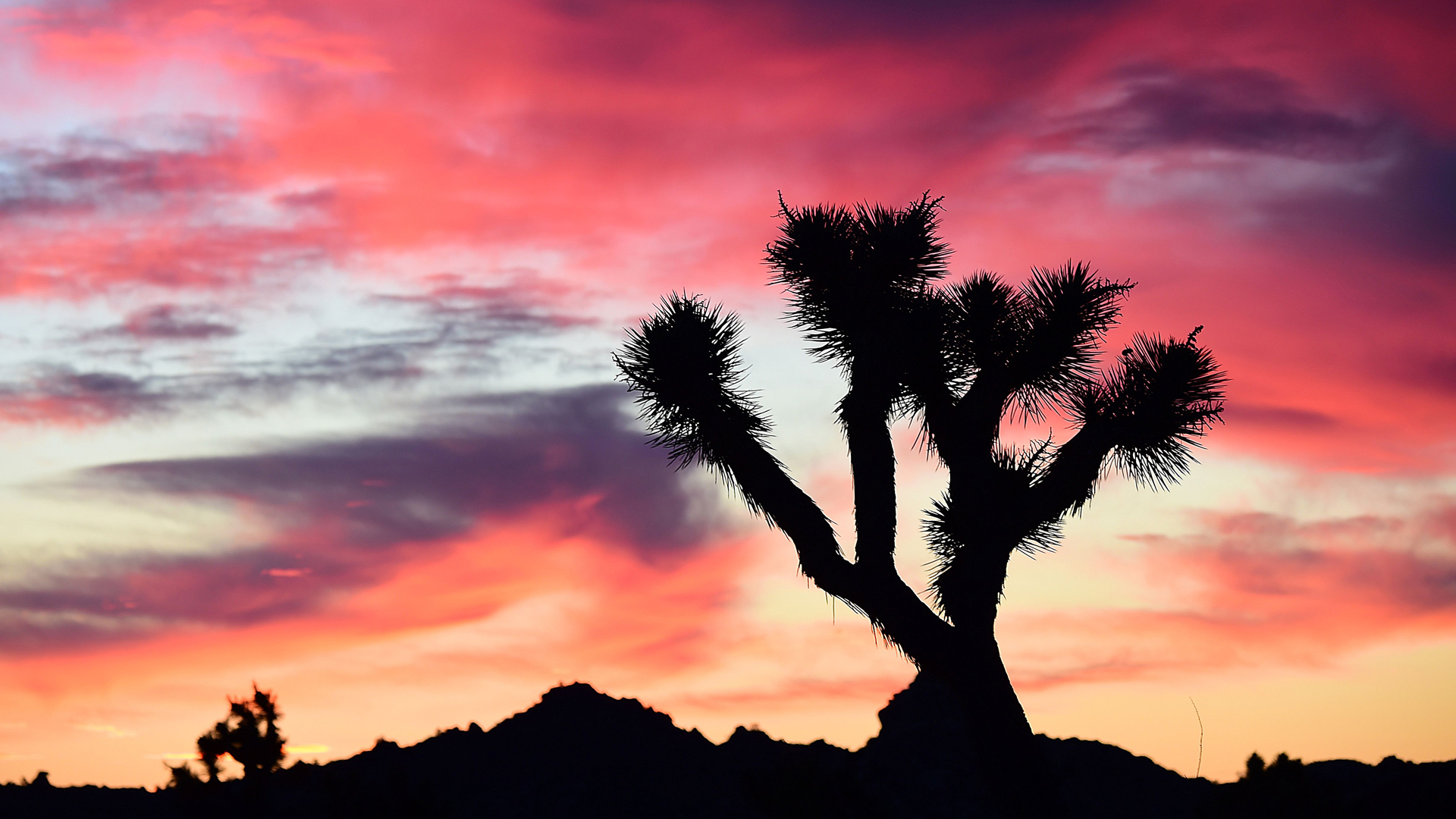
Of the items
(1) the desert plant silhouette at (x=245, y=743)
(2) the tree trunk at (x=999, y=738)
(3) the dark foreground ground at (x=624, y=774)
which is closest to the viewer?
(2) the tree trunk at (x=999, y=738)

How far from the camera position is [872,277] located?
35.1ft

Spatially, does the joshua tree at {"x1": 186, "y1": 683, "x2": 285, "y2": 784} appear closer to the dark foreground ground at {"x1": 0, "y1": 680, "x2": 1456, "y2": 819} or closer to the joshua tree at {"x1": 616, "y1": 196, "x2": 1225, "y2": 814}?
the dark foreground ground at {"x1": 0, "y1": 680, "x2": 1456, "y2": 819}

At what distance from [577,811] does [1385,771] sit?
4574 centimetres

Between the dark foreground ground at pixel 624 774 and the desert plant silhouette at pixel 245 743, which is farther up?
the dark foreground ground at pixel 624 774

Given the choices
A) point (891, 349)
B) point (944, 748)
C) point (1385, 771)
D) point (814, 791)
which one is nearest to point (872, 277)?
point (891, 349)

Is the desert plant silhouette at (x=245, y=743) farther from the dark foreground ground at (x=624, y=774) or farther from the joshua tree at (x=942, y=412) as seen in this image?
the joshua tree at (x=942, y=412)

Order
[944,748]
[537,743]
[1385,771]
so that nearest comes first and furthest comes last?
[1385,771] < [944,748] < [537,743]

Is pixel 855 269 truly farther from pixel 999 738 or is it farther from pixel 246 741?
pixel 246 741

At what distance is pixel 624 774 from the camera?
64.5m

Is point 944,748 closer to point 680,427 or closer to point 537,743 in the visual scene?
point 537,743

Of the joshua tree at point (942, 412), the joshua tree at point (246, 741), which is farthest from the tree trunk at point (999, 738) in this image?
the joshua tree at point (246, 741)

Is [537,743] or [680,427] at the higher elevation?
[537,743]

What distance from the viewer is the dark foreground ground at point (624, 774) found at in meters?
39.1

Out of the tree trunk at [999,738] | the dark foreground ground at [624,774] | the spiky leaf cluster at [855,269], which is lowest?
the tree trunk at [999,738]
